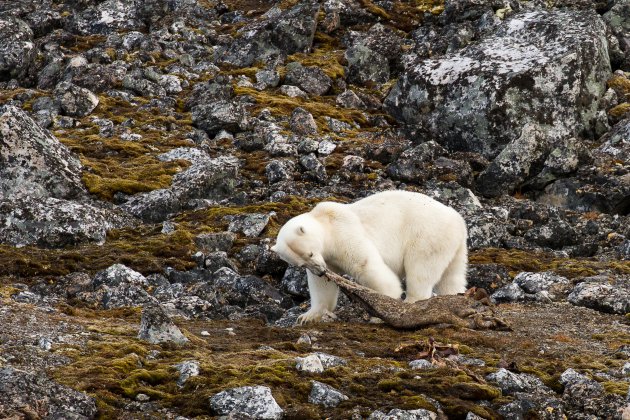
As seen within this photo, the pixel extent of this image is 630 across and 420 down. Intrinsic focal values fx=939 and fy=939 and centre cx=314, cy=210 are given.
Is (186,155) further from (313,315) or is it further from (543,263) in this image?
(313,315)

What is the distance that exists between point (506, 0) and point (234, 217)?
73.7 feet

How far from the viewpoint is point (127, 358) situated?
1089cm

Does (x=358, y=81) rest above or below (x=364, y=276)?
below

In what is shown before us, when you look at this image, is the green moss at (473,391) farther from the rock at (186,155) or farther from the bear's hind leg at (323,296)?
the rock at (186,155)

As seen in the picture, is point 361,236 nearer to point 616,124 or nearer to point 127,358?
point 127,358

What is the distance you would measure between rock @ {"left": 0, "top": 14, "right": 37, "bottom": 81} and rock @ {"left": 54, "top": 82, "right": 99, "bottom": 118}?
449cm

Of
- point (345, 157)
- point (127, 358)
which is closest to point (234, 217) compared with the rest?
point (345, 157)

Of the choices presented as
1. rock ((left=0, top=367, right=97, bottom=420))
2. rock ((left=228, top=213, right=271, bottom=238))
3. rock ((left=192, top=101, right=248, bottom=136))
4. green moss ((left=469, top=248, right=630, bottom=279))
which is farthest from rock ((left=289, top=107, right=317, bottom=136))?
rock ((left=0, top=367, right=97, bottom=420))

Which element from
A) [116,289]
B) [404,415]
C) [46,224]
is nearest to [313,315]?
[116,289]

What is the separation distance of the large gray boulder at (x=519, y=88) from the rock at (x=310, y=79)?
200 inches

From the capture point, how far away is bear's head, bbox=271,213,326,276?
48.5ft

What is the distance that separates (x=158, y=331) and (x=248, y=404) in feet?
9.61

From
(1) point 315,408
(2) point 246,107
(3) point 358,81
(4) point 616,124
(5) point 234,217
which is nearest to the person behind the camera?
(1) point 315,408

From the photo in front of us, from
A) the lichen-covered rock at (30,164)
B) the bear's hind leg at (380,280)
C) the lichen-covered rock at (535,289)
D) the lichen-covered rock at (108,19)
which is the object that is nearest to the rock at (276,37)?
the lichen-covered rock at (108,19)
